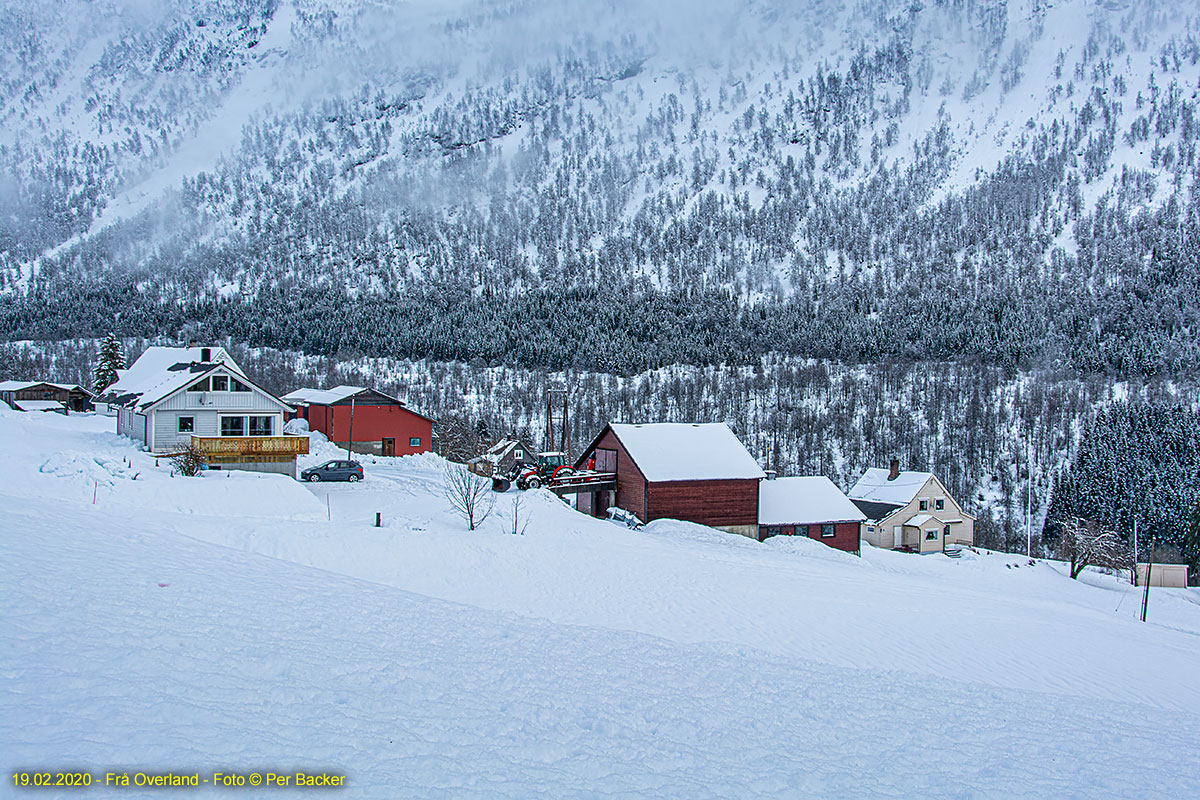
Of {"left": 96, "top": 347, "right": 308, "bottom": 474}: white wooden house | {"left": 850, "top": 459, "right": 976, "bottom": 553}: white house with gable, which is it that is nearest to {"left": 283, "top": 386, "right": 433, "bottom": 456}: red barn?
{"left": 96, "top": 347, "right": 308, "bottom": 474}: white wooden house

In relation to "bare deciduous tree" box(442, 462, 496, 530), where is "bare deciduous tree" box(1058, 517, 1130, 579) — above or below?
below

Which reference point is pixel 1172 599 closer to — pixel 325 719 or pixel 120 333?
pixel 325 719

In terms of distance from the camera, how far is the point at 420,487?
37.5m

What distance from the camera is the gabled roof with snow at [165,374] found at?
3806 cm

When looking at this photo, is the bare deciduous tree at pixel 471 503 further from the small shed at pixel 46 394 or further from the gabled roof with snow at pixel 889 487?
the small shed at pixel 46 394

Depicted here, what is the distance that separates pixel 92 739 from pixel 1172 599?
159 ft

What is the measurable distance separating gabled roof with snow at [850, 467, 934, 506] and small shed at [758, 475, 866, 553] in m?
17.9

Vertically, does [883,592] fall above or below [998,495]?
above

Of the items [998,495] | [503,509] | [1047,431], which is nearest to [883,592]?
[503,509]

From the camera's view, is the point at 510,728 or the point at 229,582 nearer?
the point at 510,728

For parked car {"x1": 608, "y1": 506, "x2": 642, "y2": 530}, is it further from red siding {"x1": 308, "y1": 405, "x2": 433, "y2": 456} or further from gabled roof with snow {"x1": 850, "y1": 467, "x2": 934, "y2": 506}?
gabled roof with snow {"x1": 850, "y1": 467, "x2": 934, "y2": 506}

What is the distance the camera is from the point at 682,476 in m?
38.8

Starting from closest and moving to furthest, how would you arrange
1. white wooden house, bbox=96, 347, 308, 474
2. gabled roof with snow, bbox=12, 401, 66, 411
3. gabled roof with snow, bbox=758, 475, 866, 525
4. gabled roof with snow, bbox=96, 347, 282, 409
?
white wooden house, bbox=96, 347, 308, 474, gabled roof with snow, bbox=96, 347, 282, 409, gabled roof with snow, bbox=758, 475, 866, 525, gabled roof with snow, bbox=12, 401, 66, 411

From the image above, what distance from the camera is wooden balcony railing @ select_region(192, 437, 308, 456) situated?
3559cm
